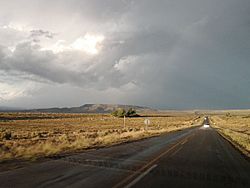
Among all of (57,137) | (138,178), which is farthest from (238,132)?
(138,178)

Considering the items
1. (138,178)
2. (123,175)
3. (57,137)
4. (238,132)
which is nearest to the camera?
(138,178)

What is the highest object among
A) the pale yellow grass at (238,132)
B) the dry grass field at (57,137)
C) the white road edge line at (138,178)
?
the white road edge line at (138,178)

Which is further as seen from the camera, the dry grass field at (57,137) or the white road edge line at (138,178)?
the dry grass field at (57,137)

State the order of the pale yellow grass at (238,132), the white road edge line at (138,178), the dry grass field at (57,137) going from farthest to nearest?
the pale yellow grass at (238,132) → the dry grass field at (57,137) → the white road edge line at (138,178)

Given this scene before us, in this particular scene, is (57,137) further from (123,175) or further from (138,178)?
(138,178)

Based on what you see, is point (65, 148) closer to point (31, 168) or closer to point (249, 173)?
point (31, 168)

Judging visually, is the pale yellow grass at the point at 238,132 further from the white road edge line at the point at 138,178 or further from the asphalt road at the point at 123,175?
the white road edge line at the point at 138,178

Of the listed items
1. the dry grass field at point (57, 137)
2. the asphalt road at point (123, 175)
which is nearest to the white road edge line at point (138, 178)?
the asphalt road at point (123, 175)

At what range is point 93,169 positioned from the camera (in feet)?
36.3

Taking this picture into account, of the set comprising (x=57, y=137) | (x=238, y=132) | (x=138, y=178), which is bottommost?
(x=238, y=132)

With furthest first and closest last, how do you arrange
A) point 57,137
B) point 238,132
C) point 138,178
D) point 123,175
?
point 238,132, point 57,137, point 123,175, point 138,178

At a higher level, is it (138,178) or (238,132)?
(138,178)

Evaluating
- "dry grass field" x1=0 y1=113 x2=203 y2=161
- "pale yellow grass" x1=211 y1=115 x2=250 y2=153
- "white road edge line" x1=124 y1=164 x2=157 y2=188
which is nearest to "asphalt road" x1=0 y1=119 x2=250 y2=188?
"white road edge line" x1=124 y1=164 x2=157 y2=188

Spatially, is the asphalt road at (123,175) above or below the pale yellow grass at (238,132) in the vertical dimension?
above
